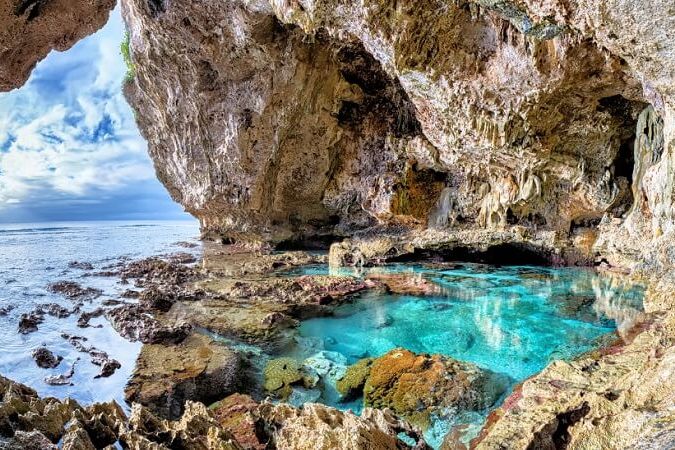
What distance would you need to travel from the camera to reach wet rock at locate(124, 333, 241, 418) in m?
5.06

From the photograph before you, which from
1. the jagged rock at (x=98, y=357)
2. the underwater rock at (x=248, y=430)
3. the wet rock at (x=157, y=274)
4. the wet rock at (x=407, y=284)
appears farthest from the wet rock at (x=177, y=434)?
the wet rock at (x=157, y=274)

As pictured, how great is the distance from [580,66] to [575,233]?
9.86 m

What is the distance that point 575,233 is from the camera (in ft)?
51.1

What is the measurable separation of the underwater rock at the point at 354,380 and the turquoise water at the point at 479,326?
16cm

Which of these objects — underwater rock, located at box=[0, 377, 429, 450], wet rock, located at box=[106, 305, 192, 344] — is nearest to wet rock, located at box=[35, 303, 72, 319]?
wet rock, located at box=[106, 305, 192, 344]

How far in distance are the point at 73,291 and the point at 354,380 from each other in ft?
36.8

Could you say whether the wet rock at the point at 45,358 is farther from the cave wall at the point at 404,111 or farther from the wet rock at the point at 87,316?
the cave wall at the point at 404,111

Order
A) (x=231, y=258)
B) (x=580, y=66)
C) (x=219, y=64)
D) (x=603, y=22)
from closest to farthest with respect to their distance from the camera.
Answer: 1. (x=603, y=22)
2. (x=580, y=66)
3. (x=219, y=64)
4. (x=231, y=258)

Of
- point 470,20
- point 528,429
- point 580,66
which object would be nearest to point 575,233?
point 580,66

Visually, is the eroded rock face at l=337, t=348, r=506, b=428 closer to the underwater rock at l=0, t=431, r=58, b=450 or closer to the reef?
the reef

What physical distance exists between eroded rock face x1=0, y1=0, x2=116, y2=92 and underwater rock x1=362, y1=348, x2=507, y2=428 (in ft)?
17.5

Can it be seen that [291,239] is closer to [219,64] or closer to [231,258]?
[231,258]

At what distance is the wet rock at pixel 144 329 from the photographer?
282 inches

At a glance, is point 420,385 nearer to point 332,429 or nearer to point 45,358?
point 332,429
